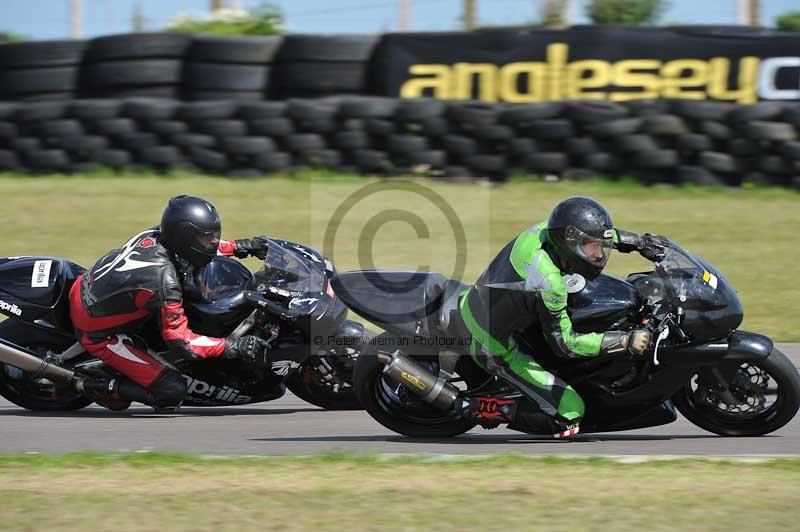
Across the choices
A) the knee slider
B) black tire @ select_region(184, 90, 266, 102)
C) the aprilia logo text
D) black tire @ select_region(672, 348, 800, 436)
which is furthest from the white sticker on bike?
black tire @ select_region(184, 90, 266, 102)

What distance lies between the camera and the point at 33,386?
7.29 metres

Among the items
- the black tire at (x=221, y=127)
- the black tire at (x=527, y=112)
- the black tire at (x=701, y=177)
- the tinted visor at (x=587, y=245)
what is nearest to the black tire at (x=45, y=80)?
the black tire at (x=221, y=127)

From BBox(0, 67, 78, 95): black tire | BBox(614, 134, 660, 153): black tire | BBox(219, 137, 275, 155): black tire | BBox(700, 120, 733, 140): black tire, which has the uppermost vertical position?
BBox(0, 67, 78, 95): black tire

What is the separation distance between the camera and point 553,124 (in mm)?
13250

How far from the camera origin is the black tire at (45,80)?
47.2 ft

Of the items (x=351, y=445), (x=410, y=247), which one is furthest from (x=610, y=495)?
(x=410, y=247)

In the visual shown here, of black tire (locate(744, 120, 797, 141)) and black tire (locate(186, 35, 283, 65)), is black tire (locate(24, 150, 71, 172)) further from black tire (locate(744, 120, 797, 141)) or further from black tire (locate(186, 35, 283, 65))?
black tire (locate(744, 120, 797, 141))

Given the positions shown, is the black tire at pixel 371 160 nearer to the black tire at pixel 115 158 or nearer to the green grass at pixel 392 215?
the green grass at pixel 392 215

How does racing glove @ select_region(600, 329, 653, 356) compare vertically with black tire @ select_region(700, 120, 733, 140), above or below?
below

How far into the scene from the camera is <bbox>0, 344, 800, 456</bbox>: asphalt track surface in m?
6.05

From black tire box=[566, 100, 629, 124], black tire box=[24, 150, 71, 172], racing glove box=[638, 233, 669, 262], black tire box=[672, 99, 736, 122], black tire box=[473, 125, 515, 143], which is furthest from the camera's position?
black tire box=[24, 150, 71, 172]

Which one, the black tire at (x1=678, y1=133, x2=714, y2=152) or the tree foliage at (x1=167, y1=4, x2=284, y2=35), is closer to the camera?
the black tire at (x1=678, y1=133, x2=714, y2=152)

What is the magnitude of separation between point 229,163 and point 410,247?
9.89ft

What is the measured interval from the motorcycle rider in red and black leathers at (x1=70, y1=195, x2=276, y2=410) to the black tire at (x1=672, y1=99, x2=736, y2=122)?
285 inches
